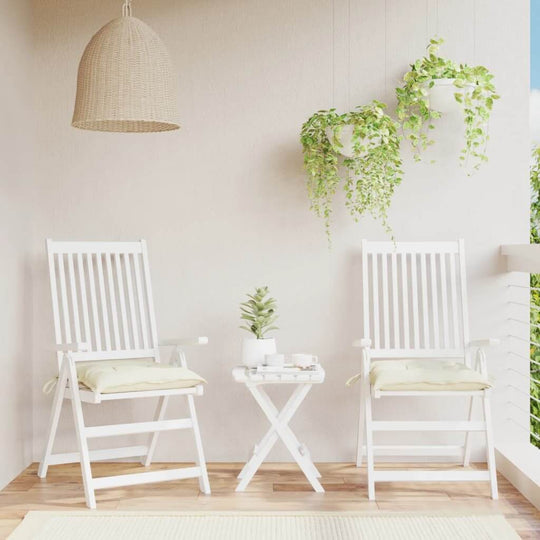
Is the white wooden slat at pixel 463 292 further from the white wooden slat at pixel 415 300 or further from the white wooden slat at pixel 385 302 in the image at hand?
the white wooden slat at pixel 385 302

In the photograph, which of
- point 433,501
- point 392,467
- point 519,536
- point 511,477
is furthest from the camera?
point 392,467

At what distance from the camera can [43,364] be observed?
13.5ft

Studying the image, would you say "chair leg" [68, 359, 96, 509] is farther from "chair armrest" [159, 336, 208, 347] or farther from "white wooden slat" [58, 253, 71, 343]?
"chair armrest" [159, 336, 208, 347]

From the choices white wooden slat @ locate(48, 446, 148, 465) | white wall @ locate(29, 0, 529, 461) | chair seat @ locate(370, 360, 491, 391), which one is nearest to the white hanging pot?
white wall @ locate(29, 0, 529, 461)

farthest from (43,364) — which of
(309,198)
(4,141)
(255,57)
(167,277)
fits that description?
(255,57)

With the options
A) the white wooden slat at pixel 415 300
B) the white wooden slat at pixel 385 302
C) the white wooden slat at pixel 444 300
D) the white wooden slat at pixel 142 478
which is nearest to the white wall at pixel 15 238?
the white wooden slat at pixel 142 478

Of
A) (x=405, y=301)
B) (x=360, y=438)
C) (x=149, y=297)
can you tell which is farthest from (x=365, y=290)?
(x=149, y=297)

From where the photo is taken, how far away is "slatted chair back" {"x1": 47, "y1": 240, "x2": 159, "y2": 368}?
3.91 m

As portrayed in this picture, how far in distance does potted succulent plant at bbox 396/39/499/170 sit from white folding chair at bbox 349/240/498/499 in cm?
54

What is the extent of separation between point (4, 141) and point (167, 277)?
1.04 meters

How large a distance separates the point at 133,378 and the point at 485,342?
1.62 metres

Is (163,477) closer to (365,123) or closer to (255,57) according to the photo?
(365,123)

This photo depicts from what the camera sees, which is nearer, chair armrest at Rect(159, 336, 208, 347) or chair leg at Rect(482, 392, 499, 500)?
chair leg at Rect(482, 392, 499, 500)

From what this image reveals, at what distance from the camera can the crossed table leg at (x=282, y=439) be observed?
11.9 ft
